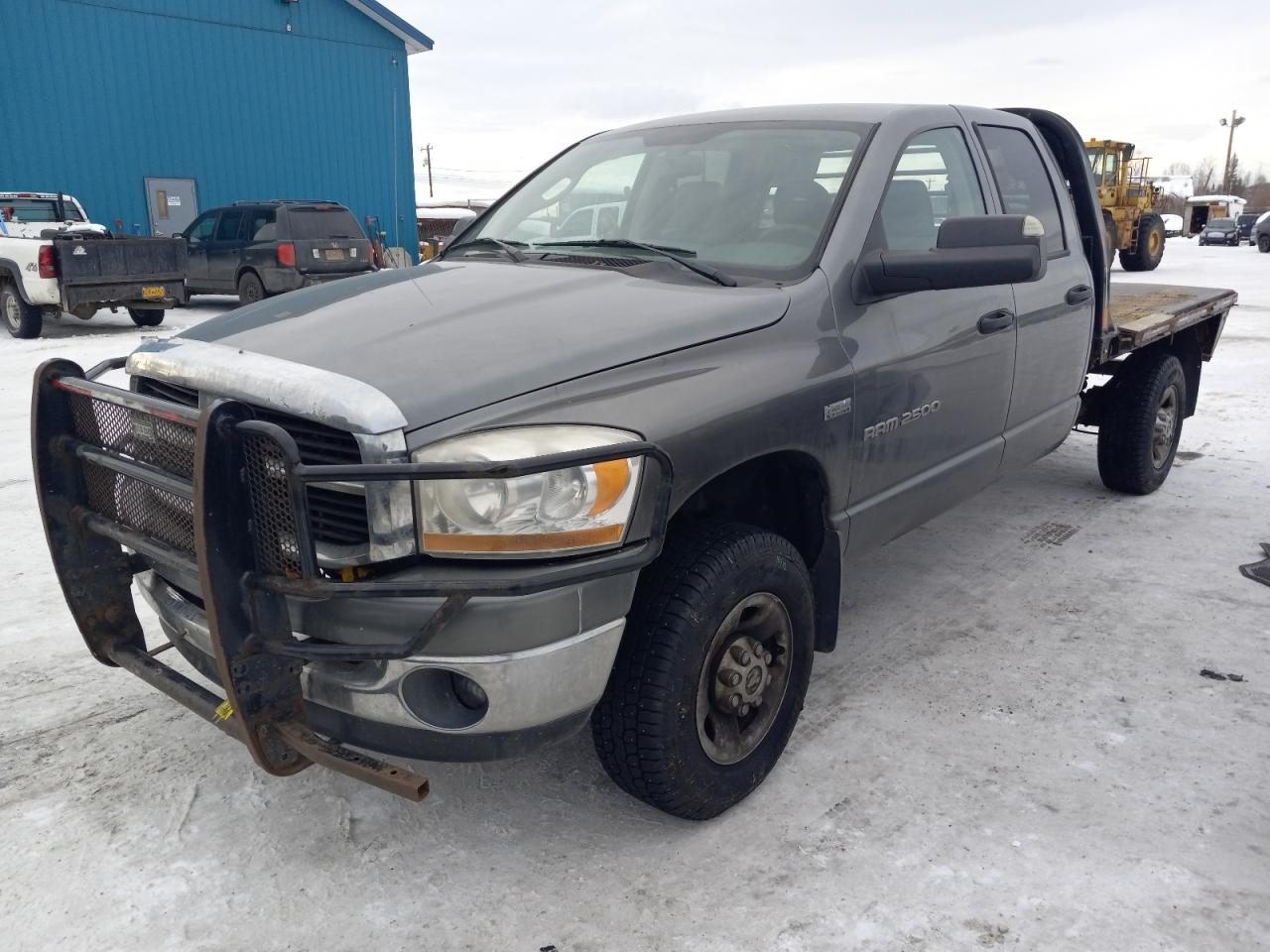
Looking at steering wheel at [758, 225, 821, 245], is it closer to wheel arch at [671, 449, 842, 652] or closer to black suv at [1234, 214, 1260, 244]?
wheel arch at [671, 449, 842, 652]

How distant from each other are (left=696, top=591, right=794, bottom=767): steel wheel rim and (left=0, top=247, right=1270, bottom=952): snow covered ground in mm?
220

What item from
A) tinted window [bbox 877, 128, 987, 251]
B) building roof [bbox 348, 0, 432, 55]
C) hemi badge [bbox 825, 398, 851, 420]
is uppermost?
building roof [bbox 348, 0, 432, 55]

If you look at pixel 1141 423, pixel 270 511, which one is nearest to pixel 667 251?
pixel 270 511

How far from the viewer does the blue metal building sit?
56.0ft

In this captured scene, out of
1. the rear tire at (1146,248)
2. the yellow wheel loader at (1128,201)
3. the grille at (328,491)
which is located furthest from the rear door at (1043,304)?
the rear tire at (1146,248)

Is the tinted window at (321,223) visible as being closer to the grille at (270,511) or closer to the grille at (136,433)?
the grille at (136,433)

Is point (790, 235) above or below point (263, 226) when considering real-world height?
below

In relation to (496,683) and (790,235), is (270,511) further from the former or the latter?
(790,235)

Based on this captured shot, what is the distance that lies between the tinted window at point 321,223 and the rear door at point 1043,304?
12.5 m

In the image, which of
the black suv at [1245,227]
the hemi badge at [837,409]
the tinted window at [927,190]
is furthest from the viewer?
the black suv at [1245,227]

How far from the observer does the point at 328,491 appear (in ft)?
7.06

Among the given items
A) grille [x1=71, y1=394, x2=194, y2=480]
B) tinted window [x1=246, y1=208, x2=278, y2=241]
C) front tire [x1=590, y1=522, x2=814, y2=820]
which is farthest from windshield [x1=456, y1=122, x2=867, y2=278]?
tinted window [x1=246, y1=208, x2=278, y2=241]

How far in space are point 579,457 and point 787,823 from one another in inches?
48.6

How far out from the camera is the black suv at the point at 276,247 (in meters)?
14.6
